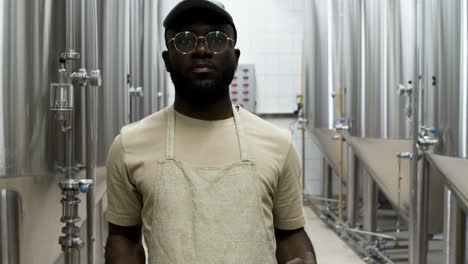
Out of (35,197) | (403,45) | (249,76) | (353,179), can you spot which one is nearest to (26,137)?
(35,197)

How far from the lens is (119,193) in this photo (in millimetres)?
1070

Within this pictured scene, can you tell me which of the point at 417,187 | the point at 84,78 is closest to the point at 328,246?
the point at 417,187

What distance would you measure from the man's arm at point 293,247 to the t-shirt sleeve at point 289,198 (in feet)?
0.07

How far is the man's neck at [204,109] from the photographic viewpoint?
109cm

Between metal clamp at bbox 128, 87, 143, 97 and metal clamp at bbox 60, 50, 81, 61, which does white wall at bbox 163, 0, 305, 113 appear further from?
metal clamp at bbox 60, 50, 81, 61

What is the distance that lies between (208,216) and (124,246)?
0.18 m

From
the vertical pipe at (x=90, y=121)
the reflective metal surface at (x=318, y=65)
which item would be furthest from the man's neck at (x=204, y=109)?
the reflective metal surface at (x=318, y=65)

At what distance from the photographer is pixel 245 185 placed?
1043 mm

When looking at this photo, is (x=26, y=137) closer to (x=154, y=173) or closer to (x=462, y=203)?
(x=154, y=173)

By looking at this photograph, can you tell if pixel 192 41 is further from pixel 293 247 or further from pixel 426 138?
pixel 426 138

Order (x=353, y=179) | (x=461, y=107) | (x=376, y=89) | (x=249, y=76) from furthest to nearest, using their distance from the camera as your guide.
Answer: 1. (x=249, y=76)
2. (x=353, y=179)
3. (x=376, y=89)
4. (x=461, y=107)

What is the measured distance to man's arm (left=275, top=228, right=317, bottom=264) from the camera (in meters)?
1.11

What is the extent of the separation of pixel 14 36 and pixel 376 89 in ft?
7.86

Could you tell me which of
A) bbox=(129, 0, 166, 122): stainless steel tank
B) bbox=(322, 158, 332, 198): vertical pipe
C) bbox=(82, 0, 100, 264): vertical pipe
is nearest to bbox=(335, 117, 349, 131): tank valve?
bbox=(322, 158, 332, 198): vertical pipe
